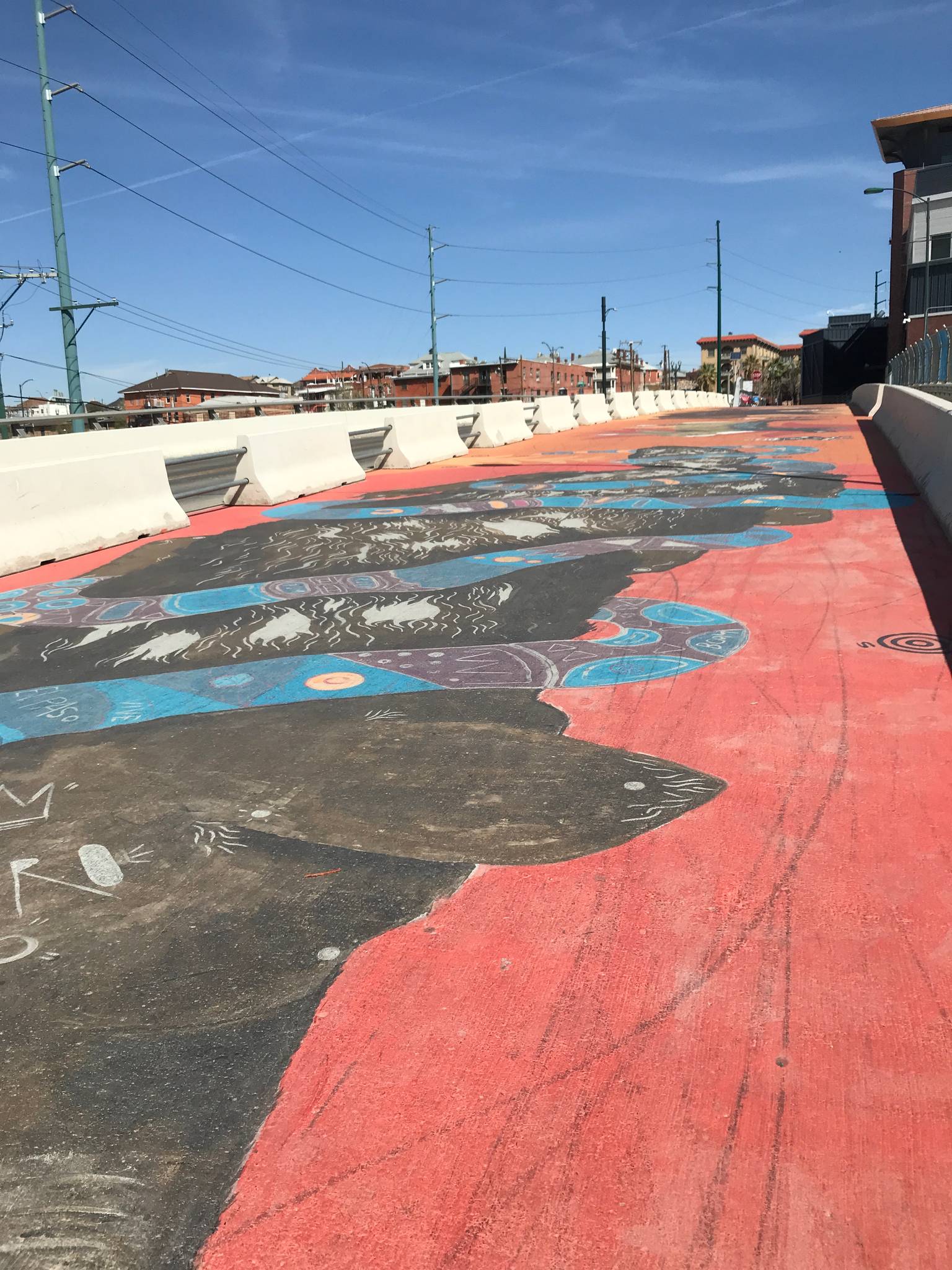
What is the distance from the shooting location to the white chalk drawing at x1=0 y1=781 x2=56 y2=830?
14.0ft

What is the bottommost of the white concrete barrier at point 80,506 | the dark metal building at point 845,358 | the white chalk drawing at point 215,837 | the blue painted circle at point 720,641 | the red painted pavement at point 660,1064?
the red painted pavement at point 660,1064

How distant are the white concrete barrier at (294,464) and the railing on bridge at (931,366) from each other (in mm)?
12116

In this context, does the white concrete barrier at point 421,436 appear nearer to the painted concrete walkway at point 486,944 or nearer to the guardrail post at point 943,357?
the guardrail post at point 943,357

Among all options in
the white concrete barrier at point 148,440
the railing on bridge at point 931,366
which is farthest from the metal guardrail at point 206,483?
Answer: the railing on bridge at point 931,366

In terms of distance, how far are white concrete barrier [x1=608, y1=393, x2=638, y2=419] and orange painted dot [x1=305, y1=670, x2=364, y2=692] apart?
33.7 m

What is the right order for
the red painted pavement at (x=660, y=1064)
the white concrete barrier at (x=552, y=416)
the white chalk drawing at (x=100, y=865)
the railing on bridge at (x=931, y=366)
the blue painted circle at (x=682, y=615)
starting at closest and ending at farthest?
the red painted pavement at (x=660, y=1064) → the white chalk drawing at (x=100, y=865) → the blue painted circle at (x=682, y=615) → the railing on bridge at (x=931, y=366) → the white concrete barrier at (x=552, y=416)

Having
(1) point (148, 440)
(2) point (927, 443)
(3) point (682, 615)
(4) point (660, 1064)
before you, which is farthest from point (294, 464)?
(4) point (660, 1064)

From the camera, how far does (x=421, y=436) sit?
21172 mm

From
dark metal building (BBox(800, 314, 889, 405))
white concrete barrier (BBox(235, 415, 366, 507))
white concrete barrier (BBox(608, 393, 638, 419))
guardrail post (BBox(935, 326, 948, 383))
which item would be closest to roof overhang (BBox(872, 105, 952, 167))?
dark metal building (BBox(800, 314, 889, 405))

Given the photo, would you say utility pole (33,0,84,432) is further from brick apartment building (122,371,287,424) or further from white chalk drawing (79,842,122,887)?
brick apartment building (122,371,287,424)

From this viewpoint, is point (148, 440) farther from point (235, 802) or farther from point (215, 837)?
point (215, 837)

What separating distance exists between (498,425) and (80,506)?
53.0 ft

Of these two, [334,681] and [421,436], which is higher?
[421,436]

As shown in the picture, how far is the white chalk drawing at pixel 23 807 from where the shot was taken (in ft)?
14.0
